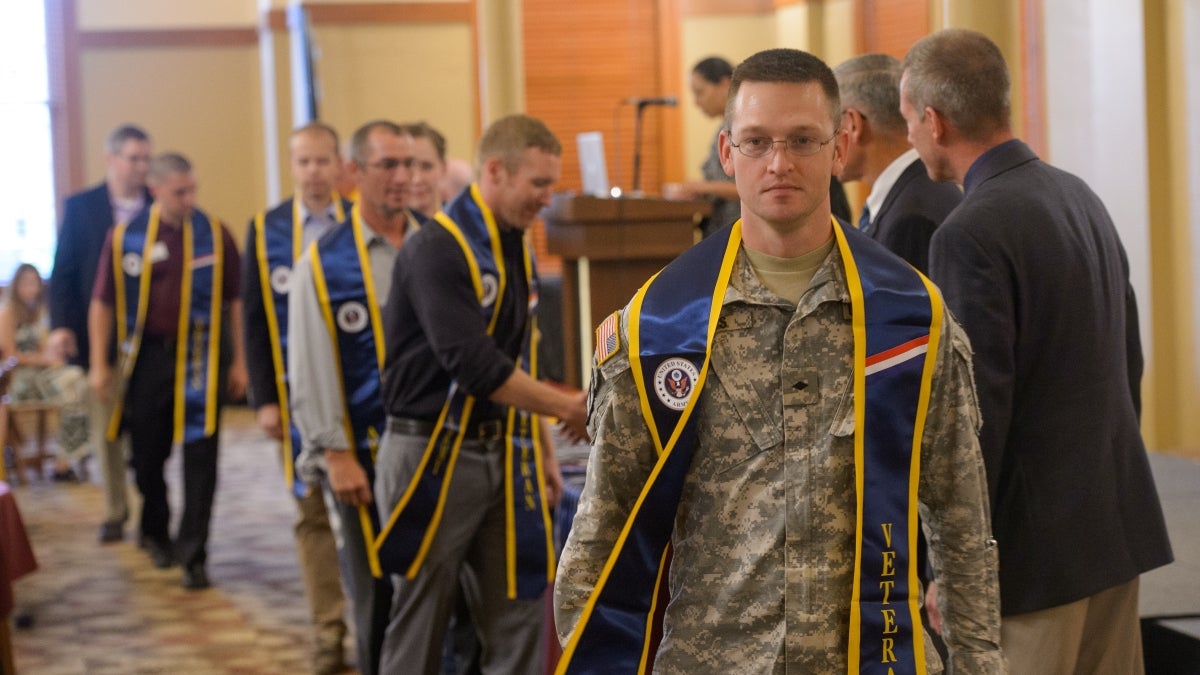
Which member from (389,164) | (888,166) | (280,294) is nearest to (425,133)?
(280,294)

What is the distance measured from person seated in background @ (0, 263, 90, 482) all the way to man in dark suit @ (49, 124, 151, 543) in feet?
6.88

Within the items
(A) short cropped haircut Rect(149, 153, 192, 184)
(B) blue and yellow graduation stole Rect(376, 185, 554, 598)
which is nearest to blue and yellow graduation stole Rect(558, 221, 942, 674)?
(B) blue and yellow graduation stole Rect(376, 185, 554, 598)

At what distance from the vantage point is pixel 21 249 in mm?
12828

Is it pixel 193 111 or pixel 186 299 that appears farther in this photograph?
pixel 193 111

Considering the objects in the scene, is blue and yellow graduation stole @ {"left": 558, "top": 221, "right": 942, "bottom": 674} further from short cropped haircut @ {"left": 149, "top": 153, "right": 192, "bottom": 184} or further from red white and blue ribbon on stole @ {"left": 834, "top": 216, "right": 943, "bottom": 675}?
short cropped haircut @ {"left": 149, "top": 153, "right": 192, "bottom": 184}

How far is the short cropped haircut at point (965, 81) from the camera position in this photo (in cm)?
250

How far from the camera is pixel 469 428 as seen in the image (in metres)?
3.67

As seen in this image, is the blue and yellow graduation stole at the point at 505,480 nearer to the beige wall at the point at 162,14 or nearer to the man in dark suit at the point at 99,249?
the man in dark suit at the point at 99,249

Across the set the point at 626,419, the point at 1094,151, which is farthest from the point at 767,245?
the point at 1094,151

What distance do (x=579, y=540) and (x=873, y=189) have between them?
1.41 metres

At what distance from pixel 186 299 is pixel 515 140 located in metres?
3.18

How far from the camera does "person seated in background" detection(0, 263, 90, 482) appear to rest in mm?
9148

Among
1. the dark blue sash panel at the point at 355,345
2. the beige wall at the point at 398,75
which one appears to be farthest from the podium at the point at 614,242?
the beige wall at the point at 398,75

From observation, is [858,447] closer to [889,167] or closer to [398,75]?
[889,167]
